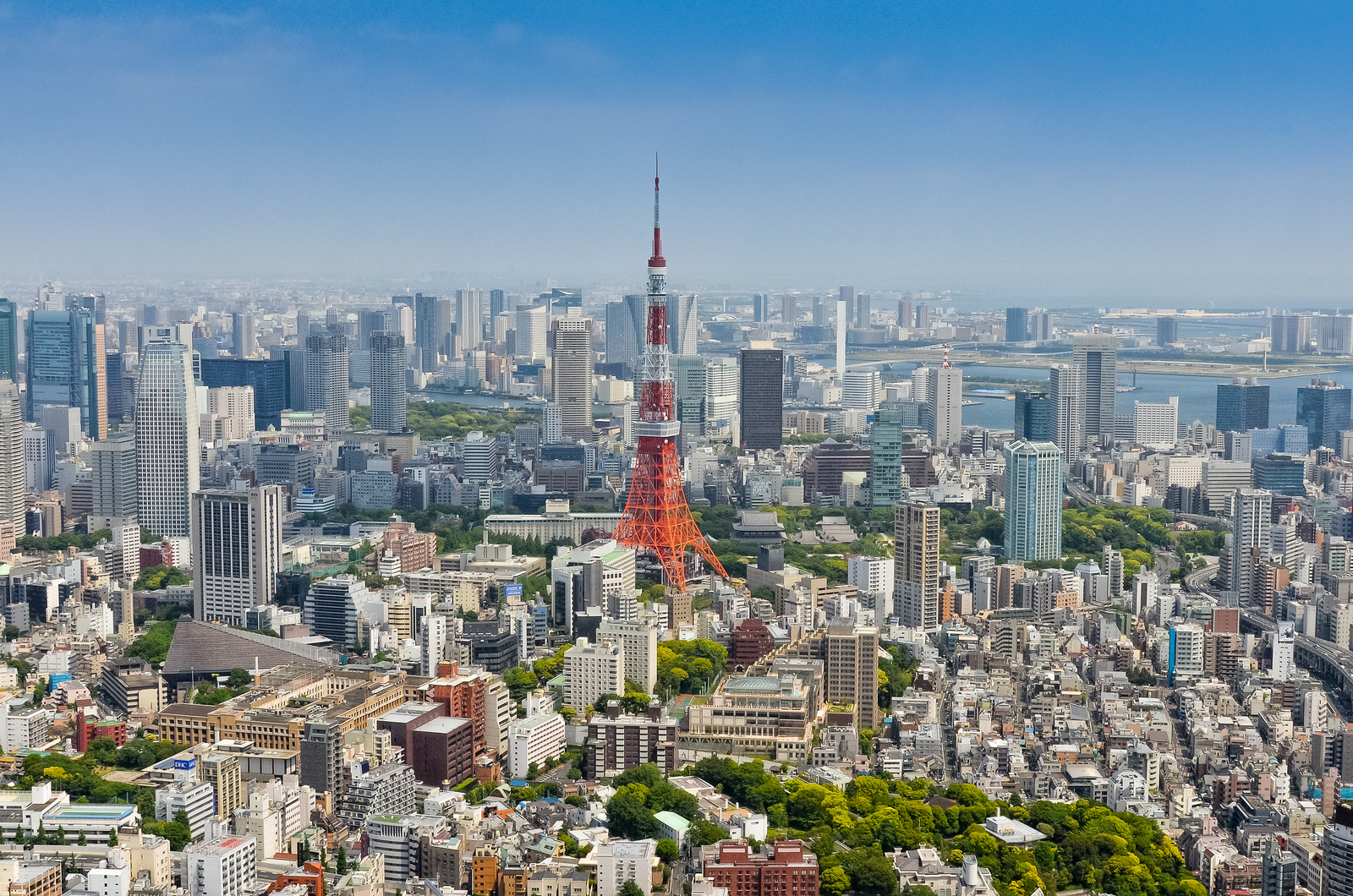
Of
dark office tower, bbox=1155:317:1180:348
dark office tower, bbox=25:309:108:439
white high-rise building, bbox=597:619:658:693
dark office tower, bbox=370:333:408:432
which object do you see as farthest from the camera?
dark office tower, bbox=1155:317:1180:348

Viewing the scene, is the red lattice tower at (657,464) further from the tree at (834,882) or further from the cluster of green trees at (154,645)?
the tree at (834,882)

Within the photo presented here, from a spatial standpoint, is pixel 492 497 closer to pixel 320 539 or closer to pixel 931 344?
pixel 320 539

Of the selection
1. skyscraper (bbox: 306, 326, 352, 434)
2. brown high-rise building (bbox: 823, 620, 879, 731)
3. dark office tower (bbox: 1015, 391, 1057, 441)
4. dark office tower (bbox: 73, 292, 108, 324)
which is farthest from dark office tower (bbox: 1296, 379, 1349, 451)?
dark office tower (bbox: 73, 292, 108, 324)

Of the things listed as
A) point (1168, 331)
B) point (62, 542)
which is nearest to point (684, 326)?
point (1168, 331)

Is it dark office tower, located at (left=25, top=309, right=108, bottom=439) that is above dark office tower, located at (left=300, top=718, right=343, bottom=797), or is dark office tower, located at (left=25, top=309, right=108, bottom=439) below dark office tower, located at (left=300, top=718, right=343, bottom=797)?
above

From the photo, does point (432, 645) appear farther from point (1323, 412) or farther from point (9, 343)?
point (1323, 412)

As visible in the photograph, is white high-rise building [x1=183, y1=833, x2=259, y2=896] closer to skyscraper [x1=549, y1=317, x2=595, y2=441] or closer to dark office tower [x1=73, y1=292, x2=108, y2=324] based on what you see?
dark office tower [x1=73, y1=292, x2=108, y2=324]

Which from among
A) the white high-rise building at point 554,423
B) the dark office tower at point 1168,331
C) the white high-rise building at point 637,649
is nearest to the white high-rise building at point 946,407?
the white high-rise building at point 554,423
